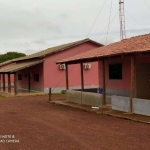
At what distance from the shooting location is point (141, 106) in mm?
10367

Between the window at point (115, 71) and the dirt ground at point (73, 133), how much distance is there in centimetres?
479

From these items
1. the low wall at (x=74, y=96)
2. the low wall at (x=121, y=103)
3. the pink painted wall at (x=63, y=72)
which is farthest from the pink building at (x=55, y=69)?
the low wall at (x=121, y=103)

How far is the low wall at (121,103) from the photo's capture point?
36.4 ft

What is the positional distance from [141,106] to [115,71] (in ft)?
17.1

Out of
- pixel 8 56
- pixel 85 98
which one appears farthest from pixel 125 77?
pixel 8 56

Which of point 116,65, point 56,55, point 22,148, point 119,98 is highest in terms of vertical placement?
point 56,55

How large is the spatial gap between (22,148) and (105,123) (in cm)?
383

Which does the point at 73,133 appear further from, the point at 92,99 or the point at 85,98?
the point at 85,98

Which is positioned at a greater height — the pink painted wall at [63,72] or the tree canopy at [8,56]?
the tree canopy at [8,56]

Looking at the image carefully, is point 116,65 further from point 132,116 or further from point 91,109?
point 132,116

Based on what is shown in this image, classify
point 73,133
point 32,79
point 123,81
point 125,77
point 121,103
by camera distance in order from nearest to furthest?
point 73,133 → point 121,103 → point 125,77 → point 123,81 → point 32,79

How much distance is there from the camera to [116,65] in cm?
1522

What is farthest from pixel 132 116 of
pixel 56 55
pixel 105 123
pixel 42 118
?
pixel 56 55

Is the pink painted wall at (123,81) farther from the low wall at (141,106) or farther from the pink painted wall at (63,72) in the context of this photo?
the pink painted wall at (63,72)
